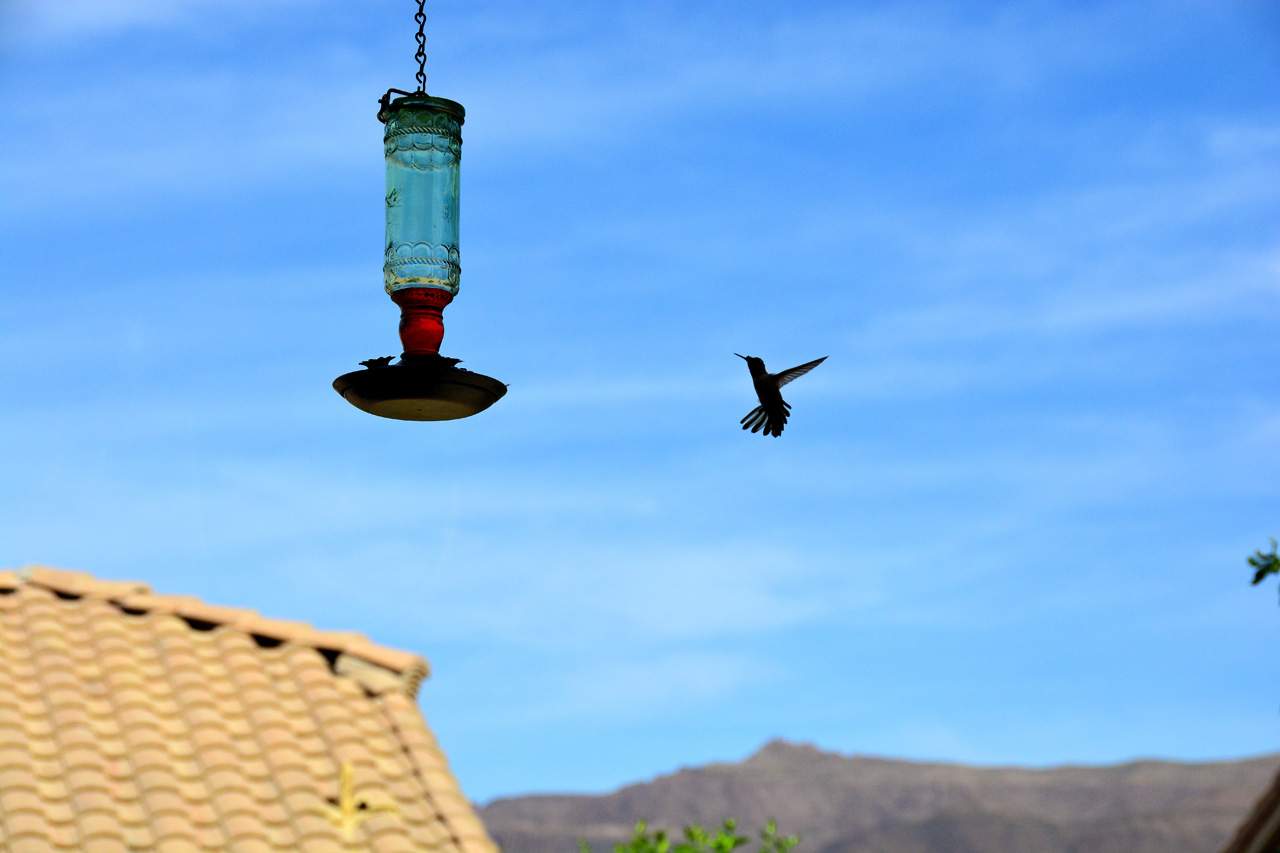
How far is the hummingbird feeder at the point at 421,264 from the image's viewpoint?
22.6 ft

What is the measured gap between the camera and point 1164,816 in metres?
64.8

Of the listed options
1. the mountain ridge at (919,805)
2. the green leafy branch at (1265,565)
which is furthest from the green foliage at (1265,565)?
the mountain ridge at (919,805)

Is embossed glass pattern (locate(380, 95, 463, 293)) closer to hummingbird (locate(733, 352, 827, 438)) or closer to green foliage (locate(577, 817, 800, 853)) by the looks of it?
hummingbird (locate(733, 352, 827, 438))

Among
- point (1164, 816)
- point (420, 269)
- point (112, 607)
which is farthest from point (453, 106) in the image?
point (1164, 816)

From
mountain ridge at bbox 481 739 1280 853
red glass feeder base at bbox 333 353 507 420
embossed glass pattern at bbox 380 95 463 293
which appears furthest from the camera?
mountain ridge at bbox 481 739 1280 853

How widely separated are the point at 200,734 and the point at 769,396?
4227 mm

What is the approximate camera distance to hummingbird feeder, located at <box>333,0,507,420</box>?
22.6 feet

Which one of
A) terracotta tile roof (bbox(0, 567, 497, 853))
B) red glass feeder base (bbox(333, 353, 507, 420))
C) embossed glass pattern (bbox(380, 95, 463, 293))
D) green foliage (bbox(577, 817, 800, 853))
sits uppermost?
embossed glass pattern (bbox(380, 95, 463, 293))

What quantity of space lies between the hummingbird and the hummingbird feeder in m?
1.96

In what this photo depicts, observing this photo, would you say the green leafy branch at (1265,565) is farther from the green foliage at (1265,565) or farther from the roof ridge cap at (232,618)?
the roof ridge cap at (232,618)

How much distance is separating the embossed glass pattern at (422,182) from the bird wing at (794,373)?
2.09m

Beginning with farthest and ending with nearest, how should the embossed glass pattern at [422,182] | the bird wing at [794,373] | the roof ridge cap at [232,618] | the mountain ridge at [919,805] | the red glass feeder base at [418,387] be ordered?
the mountain ridge at [919,805], the roof ridge cap at [232,618], the bird wing at [794,373], the embossed glass pattern at [422,182], the red glass feeder base at [418,387]

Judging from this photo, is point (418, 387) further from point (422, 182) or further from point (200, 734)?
Result: point (200, 734)

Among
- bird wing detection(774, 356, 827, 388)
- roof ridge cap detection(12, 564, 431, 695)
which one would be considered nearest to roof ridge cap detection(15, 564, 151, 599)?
roof ridge cap detection(12, 564, 431, 695)
